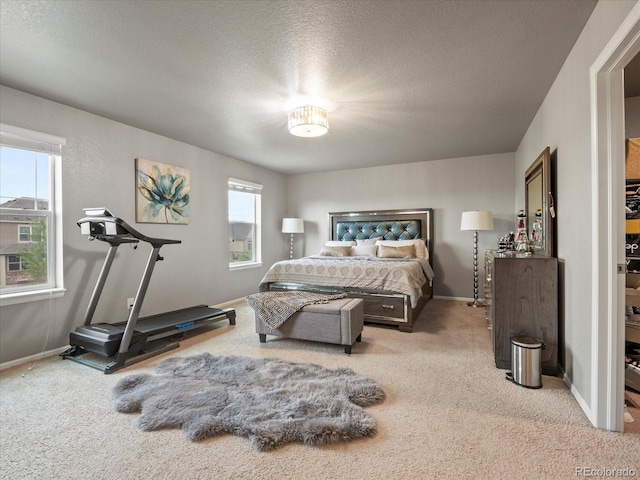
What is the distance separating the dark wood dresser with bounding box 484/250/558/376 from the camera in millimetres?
2439

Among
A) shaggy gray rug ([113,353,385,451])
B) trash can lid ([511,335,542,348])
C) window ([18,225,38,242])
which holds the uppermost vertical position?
window ([18,225,38,242])

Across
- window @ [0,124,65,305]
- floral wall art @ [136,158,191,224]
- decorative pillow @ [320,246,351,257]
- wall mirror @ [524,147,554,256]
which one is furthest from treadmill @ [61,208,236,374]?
wall mirror @ [524,147,554,256]

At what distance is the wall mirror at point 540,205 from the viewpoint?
259cm

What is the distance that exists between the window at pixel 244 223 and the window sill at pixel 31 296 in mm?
2450

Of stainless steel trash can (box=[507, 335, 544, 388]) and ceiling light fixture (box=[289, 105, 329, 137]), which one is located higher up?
ceiling light fixture (box=[289, 105, 329, 137])

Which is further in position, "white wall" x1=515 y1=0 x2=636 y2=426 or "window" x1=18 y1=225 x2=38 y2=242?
"window" x1=18 y1=225 x2=38 y2=242

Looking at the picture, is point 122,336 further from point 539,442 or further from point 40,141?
point 539,442

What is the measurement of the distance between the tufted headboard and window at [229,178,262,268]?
1505 mm

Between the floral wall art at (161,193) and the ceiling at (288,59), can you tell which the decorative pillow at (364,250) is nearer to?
the ceiling at (288,59)

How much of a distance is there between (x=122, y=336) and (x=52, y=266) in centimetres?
106

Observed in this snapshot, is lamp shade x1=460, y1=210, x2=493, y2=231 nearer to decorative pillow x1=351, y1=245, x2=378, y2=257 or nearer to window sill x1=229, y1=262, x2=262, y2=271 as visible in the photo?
decorative pillow x1=351, y1=245, x2=378, y2=257

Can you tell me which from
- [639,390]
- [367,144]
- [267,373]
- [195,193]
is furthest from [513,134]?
[195,193]

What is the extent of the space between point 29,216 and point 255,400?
9.11 ft

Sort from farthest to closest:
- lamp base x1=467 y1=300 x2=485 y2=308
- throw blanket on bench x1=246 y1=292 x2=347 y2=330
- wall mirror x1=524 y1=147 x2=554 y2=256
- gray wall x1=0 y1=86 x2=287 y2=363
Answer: lamp base x1=467 y1=300 x2=485 y2=308
throw blanket on bench x1=246 y1=292 x2=347 y2=330
gray wall x1=0 y1=86 x2=287 y2=363
wall mirror x1=524 y1=147 x2=554 y2=256
